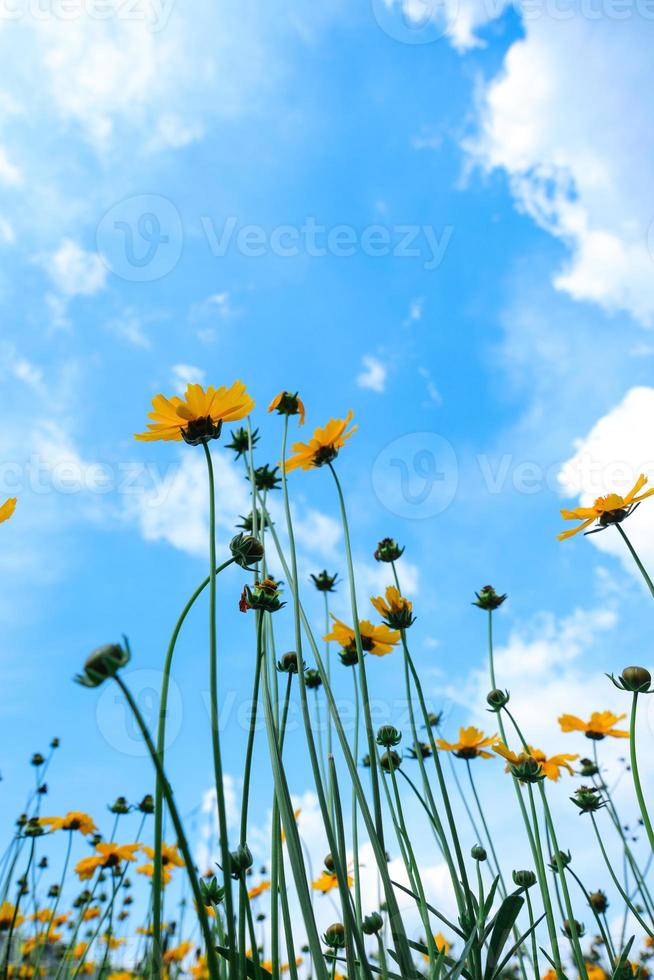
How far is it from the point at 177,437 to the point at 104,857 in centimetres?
217

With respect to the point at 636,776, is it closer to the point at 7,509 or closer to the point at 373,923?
the point at 373,923

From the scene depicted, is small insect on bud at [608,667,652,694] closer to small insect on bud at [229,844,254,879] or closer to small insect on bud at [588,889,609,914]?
small insect on bud at [229,844,254,879]

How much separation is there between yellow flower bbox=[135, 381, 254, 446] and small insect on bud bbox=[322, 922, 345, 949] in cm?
133

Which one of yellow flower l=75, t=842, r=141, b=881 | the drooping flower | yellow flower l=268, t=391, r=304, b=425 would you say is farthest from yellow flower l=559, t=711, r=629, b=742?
yellow flower l=75, t=842, r=141, b=881

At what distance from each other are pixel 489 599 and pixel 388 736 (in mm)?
843

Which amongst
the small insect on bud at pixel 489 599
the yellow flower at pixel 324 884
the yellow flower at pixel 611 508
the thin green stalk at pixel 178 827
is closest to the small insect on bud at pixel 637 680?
the yellow flower at pixel 611 508

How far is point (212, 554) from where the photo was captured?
2.57ft

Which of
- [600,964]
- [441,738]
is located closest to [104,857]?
[441,738]

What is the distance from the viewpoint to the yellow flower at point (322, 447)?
1.83 meters

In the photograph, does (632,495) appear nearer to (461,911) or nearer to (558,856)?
(558,856)

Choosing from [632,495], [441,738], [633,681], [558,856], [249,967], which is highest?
[632,495]

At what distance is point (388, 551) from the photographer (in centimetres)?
213

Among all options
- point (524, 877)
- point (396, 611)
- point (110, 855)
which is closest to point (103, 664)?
point (396, 611)

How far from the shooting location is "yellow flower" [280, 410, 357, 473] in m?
1.83
